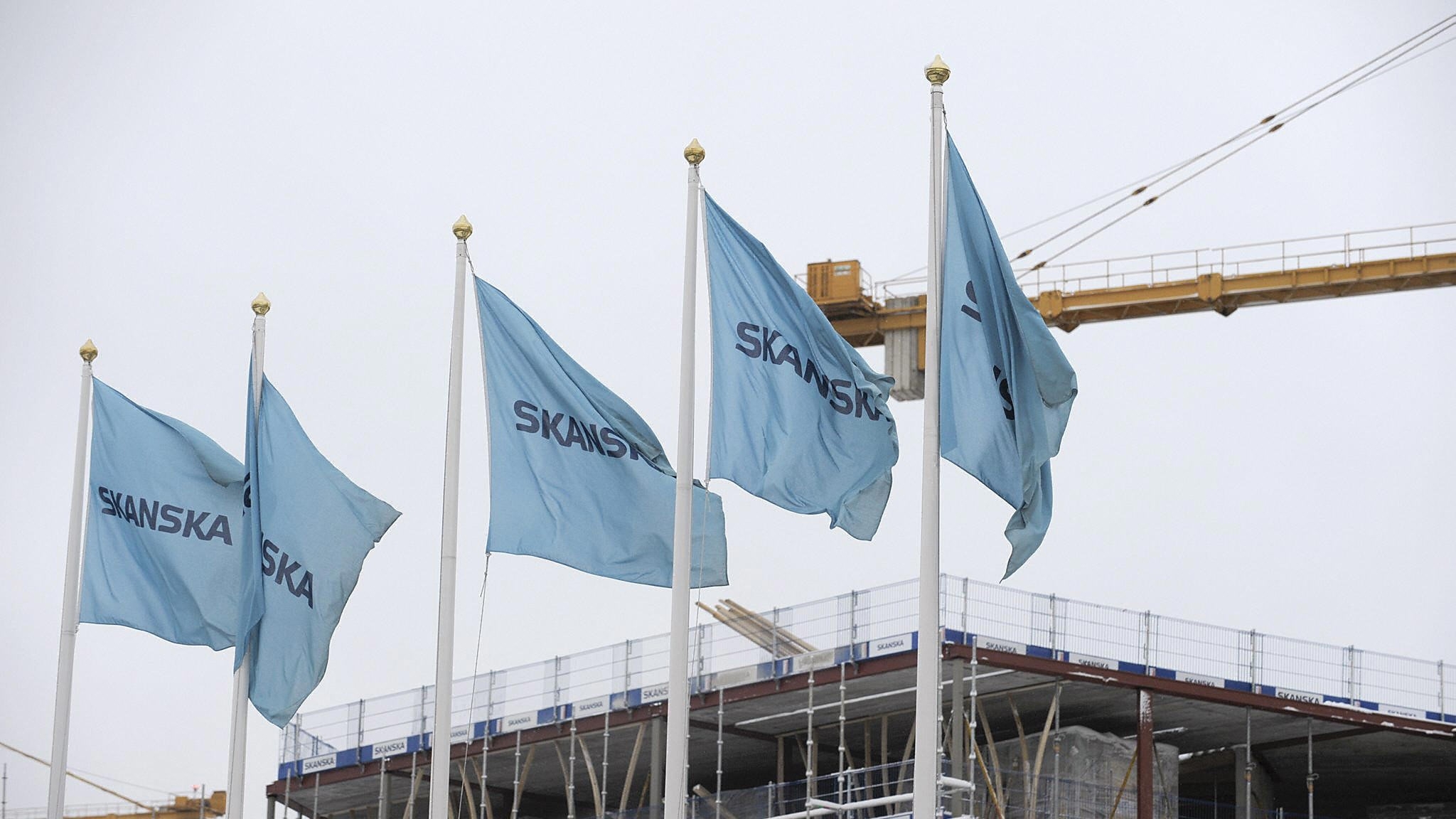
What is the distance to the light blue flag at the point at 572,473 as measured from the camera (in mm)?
27656

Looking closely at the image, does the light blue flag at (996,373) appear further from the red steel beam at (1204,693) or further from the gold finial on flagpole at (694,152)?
the red steel beam at (1204,693)

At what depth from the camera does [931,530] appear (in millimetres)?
25562

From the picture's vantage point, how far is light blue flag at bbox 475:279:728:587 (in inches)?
1089

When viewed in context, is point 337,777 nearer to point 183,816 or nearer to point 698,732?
point 698,732

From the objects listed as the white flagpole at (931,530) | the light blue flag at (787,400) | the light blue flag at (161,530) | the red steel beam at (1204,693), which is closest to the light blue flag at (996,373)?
the white flagpole at (931,530)

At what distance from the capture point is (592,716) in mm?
51719

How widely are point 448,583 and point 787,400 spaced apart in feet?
16.7

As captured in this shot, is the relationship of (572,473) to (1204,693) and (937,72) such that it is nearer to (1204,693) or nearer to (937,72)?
(937,72)

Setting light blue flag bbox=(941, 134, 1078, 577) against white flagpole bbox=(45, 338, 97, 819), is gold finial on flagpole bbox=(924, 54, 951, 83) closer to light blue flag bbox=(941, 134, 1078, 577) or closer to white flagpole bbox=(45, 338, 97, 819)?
light blue flag bbox=(941, 134, 1078, 577)

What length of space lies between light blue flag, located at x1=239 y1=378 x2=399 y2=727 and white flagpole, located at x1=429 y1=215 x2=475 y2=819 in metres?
1.67

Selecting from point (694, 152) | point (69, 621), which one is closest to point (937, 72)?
point (694, 152)

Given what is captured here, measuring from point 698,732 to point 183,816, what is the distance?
93.4m

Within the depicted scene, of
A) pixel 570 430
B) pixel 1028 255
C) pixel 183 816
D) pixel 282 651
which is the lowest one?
pixel 282 651

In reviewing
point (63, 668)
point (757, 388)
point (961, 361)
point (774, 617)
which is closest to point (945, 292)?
point (961, 361)
